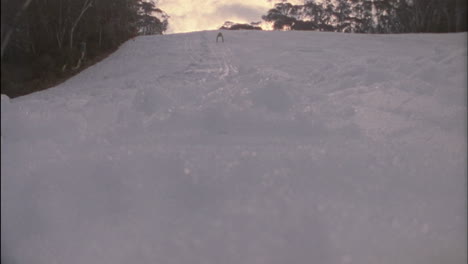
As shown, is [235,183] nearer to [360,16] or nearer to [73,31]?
[73,31]

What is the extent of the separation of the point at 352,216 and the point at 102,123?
1.36 m

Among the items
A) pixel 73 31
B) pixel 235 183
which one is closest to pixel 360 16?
pixel 73 31

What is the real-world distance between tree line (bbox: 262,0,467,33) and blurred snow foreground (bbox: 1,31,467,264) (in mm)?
4418

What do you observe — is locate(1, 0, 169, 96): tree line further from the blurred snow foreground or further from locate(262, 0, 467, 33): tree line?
the blurred snow foreground

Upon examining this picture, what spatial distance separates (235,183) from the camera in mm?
1611

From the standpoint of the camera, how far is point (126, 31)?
15.0 meters

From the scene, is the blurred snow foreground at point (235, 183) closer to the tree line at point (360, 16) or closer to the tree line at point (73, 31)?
the tree line at point (360, 16)

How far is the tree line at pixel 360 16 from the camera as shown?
26.2 feet

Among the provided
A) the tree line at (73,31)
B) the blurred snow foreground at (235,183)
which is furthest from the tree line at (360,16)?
the tree line at (73,31)

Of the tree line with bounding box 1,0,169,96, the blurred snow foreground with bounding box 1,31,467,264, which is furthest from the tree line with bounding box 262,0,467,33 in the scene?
the tree line with bounding box 1,0,169,96

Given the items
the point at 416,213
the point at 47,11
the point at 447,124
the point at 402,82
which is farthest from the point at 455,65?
the point at 47,11

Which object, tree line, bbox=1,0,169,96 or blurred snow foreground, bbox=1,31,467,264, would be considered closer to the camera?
blurred snow foreground, bbox=1,31,467,264

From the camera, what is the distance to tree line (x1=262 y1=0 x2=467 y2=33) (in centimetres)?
798

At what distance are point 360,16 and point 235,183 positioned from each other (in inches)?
585
